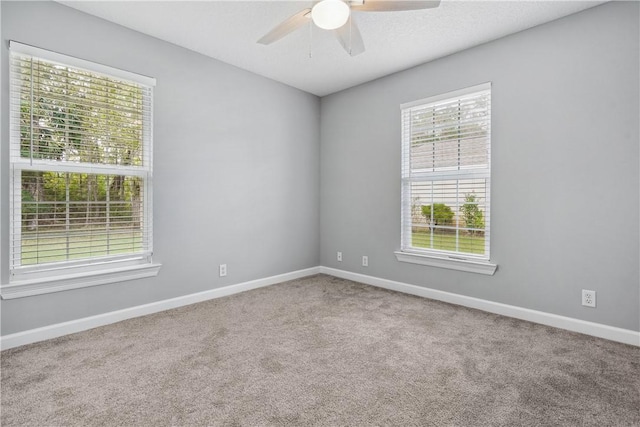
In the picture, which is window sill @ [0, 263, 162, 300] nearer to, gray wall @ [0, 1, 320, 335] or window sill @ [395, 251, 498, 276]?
gray wall @ [0, 1, 320, 335]

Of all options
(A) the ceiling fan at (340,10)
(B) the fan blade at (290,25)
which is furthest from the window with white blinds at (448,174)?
(B) the fan blade at (290,25)

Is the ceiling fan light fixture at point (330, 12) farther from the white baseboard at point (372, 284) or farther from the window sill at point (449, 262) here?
the white baseboard at point (372, 284)

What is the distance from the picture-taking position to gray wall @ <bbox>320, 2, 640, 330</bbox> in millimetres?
2340

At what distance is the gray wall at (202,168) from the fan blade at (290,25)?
1.35 m

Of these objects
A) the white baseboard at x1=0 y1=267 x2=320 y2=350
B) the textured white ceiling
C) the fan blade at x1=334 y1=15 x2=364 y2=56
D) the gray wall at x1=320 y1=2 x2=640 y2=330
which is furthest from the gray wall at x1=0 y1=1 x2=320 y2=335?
the fan blade at x1=334 y1=15 x2=364 y2=56

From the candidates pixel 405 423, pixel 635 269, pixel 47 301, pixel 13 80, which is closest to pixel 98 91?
pixel 13 80

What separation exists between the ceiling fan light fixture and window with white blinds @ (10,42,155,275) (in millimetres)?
1913

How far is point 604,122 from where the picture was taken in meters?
2.41

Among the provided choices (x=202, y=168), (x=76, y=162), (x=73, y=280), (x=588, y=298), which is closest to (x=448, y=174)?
(x=588, y=298)

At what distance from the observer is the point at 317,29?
2762 millimetres

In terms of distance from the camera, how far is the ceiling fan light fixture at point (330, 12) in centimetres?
173

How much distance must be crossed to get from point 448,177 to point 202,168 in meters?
2.59

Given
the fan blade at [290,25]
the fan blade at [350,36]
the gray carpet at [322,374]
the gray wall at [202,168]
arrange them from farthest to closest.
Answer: the gray wall at [202,168] → the fan blade at [350,36] → the fan blade at [290,25] → the gray carpet at [322,374]

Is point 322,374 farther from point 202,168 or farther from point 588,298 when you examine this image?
point 202,168
